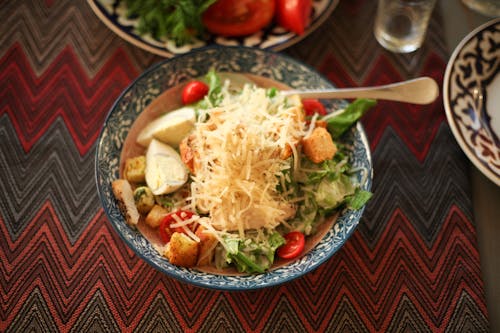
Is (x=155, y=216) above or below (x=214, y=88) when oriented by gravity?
below

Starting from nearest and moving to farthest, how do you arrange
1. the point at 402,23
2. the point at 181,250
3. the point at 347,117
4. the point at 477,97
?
the point at 181,250, the point at 347,117, the point at 477,97, the point at 402,23

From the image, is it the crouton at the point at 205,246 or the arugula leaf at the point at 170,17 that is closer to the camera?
the crouton at the point at 205,246

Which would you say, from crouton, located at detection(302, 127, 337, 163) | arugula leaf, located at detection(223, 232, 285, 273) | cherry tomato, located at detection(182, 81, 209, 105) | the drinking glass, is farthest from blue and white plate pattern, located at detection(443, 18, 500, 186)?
cherry tomato, located at detection(182, 81, 209, 105)

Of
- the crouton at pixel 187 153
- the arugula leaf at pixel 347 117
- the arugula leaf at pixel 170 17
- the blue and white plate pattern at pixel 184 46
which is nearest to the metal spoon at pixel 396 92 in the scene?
the arugula leaf at pixel 347 117

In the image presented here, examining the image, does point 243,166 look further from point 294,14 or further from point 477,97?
point 477,97

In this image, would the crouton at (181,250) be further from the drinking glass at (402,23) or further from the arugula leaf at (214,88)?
the drinking glass at (402,23)

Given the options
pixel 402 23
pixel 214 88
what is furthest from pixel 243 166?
pixel 402 23
